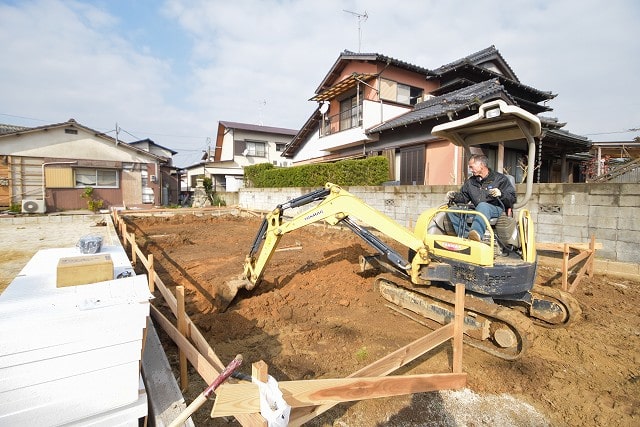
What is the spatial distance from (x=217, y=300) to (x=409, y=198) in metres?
5.99

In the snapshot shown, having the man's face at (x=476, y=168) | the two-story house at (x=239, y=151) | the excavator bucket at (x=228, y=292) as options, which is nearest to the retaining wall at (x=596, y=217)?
the man's face at (x=476, y=168)

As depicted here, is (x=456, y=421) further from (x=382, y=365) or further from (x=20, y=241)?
(x=20, y=241)

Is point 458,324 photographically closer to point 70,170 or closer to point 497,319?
point 497,319

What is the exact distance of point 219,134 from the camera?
99.9ft

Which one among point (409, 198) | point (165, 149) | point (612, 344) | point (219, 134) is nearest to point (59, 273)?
point (612, 344)

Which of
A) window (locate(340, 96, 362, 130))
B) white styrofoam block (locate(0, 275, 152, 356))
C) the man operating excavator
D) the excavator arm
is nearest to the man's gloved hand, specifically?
the man operating excavator

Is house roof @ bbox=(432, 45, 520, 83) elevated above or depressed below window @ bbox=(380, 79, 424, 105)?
above

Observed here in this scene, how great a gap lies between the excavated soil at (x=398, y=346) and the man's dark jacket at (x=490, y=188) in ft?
5.66

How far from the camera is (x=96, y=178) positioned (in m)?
17.2

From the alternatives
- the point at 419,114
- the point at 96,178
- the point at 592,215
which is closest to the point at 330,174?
the point at 419,114

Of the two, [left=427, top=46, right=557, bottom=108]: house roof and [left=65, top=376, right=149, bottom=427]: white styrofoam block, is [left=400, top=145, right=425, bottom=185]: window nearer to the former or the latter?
[left=427, top=46, right=557, bottom=108]: house roof

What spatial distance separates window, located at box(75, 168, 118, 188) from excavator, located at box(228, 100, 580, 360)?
16.8 meters

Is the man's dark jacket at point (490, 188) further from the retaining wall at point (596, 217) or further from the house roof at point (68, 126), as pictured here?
the house roof at point (68, 126)

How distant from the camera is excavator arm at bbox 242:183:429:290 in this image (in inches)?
159
